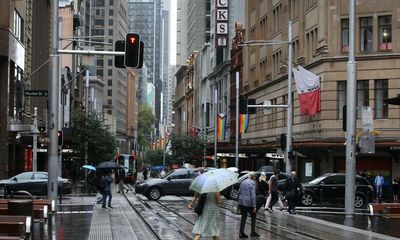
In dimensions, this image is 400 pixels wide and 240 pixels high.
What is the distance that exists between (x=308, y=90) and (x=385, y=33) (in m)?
6.60

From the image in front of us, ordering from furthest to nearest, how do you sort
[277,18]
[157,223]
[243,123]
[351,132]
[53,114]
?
[243,123], [277,18], [351,132], [157,223], [53,114]

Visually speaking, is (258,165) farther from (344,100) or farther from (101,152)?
(344,100)

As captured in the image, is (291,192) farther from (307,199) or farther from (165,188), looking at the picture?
(165,188)

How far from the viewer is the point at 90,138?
194ft

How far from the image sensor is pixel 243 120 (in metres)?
64.4

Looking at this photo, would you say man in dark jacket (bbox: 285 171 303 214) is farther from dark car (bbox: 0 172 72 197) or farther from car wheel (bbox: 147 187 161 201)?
dark car (bbox: 0 172 72 197)

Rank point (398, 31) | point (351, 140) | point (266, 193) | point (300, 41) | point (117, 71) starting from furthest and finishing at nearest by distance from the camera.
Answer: point (117, 71), point (300, 41), point (398, 31), point (266, 193), point (351, 140)

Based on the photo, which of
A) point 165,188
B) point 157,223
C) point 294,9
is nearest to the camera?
point 157,223

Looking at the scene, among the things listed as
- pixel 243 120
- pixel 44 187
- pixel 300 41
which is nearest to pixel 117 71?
pixel 243 120

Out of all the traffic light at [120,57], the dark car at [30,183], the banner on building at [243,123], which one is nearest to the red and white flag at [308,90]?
the dark car at [30,183]

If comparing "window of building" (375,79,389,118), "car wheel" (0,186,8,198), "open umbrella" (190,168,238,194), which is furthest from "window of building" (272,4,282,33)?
"open umbrella" (190,168,238,194)

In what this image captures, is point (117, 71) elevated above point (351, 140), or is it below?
above

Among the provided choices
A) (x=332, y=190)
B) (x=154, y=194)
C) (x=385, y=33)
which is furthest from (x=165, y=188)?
(x=385, y=33)

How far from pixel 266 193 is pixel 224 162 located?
48.7m
